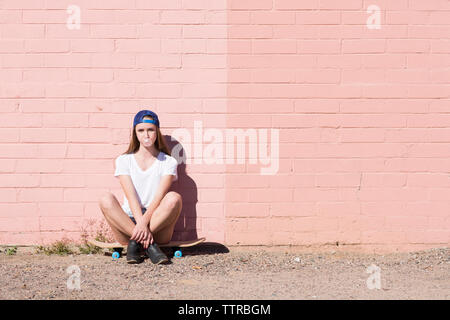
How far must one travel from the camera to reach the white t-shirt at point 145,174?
4.98m

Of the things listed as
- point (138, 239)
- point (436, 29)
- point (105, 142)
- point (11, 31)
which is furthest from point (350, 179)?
point (11, 31)

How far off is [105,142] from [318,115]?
7.30 feet

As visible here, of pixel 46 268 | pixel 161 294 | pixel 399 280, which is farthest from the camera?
pixel 46 268

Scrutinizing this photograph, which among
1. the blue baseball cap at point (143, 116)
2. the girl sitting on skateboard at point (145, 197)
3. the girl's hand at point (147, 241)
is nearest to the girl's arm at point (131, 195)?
the girl sitting on skateboard at point (145, 197)

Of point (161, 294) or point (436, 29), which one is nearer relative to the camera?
point (161, 294)

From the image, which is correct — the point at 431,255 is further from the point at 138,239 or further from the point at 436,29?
the point at 138,239

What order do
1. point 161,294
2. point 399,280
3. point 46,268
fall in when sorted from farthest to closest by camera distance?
point 46,268 → point 399,280 → point 161,294

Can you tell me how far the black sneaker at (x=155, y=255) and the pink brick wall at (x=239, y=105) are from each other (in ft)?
1.85

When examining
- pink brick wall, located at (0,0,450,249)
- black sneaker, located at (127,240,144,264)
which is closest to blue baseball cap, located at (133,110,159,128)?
pink brick wall, located at (0,0,450,249)

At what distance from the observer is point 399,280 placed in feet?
14.5

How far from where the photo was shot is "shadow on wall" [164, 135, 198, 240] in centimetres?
523

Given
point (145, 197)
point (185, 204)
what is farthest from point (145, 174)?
point (185, 204)

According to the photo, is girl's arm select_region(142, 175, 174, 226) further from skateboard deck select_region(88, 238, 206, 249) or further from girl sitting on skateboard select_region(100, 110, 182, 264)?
skateboard deck select_region(88, 238, 206, 249)

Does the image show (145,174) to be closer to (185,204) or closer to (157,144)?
(157,144)
